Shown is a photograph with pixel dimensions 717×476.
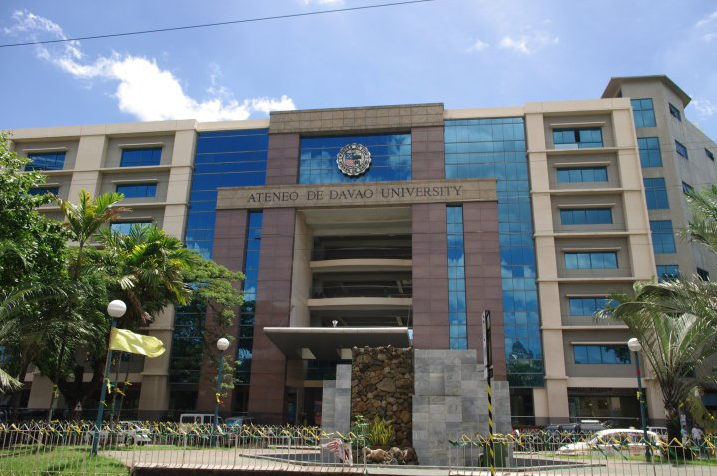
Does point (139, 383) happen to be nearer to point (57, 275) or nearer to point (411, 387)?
point (57, 275)

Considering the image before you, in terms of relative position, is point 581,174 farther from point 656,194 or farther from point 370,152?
point 370,152

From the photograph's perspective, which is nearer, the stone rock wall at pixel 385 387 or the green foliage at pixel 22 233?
the green foliage at pixel 22 233

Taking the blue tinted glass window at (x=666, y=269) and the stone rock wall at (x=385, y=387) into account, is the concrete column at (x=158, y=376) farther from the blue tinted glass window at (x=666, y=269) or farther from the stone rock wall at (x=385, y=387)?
the blue tinted glass window at (x=666, y=269)

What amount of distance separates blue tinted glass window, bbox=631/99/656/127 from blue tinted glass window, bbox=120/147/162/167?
138 ft

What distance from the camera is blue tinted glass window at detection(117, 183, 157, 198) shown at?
50812mm

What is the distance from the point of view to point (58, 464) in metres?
14.8

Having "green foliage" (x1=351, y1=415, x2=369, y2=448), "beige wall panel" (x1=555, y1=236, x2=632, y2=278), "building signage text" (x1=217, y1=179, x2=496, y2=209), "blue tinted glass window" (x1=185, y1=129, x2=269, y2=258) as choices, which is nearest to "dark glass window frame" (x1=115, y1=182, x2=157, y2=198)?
"blue tinted glass window" (x1=185, y1=129, x2=269, y2=258)

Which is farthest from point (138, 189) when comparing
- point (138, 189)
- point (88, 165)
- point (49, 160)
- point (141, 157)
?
point (49, 160)

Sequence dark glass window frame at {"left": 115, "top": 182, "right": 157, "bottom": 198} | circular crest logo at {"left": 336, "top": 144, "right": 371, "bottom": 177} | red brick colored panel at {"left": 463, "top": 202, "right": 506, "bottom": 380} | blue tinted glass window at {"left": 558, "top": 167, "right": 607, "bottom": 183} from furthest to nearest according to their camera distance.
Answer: dark glass window frame at {"left": 115, "top": 182, "right": 157, "bottom": 198}
circular crest logo at {"left": 336, "top": 144, "right": 371, "bottom": 177}
blue tinted glass window at {"left": 558, "top": 167, "right": 607, "bottom": 183}
red brick colored panel at {"left": 463, "top": 202, "right": 506, "bottom": 380}

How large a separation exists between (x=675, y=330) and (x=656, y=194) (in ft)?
88.4

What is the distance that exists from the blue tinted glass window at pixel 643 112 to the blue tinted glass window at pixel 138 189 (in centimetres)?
4268

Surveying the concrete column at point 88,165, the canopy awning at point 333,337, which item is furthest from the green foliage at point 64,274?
the concrete column at point 88,165

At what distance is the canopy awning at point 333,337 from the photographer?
36.3 meters

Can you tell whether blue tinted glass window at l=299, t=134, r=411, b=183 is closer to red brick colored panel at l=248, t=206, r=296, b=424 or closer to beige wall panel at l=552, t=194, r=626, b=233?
red brick colored panel at l=248, t=206, r=296, b=424
